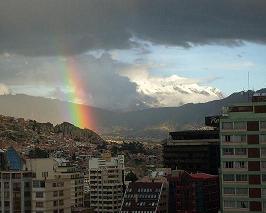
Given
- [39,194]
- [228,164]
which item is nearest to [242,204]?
[228,164]

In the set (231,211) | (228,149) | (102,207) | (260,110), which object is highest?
(260,110)

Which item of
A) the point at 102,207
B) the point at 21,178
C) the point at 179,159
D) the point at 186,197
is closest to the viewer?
the point at 21,178

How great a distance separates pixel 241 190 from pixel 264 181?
6.57 feet

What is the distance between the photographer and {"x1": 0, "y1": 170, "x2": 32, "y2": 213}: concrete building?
7719 cm

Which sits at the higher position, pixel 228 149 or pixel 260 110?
pixel 260 110

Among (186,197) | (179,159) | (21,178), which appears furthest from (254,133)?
(179,159)

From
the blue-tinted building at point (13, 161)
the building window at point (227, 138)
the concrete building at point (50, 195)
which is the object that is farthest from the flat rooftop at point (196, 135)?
the building window at point (227, 138)

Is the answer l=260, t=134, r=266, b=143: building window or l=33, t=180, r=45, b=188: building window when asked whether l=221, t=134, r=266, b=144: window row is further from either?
l=33, t=180, r=45, b=188: building window

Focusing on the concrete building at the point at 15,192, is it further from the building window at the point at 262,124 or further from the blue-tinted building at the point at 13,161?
the building window at the point at 262,124

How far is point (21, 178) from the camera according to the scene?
3059 inches

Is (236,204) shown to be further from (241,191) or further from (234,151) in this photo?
(234,151)

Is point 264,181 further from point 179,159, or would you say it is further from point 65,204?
point 179,159

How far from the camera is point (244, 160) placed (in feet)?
153

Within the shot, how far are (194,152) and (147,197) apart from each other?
151 ft
